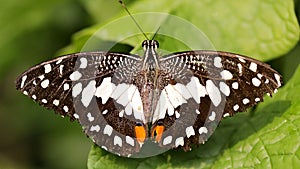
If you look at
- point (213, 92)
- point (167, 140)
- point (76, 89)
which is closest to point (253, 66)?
point (213, 92)

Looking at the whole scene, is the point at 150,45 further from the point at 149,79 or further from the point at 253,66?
the point at 253,66

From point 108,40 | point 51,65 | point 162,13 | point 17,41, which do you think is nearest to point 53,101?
point 51,65

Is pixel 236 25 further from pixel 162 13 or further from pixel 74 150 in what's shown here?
pixel 74 150

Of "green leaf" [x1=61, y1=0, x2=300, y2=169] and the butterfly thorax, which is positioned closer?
the butterfly thorax

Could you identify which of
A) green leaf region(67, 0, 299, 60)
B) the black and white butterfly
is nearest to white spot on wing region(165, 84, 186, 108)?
the black and white butterfly

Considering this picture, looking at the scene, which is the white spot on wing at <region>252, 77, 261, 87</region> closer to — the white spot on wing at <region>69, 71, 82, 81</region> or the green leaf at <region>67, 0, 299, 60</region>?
the green leaf at <region>67, 0, 299, 60</region>

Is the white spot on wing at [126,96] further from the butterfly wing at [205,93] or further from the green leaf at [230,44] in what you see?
the green leaf at [230,44]
